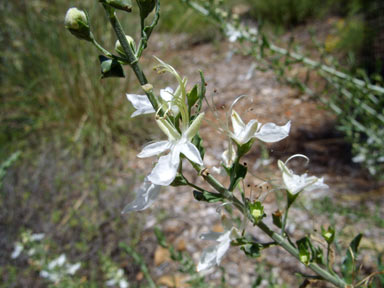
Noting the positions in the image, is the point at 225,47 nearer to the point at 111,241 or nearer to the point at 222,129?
the point at 111,241

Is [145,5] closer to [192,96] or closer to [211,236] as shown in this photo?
[192,96]

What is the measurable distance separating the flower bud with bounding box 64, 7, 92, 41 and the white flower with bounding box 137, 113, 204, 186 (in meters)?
0.19

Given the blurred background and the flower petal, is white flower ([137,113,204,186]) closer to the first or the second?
the flower petal

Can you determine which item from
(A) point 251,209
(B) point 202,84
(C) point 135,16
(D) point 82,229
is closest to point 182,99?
(B) point 202,84

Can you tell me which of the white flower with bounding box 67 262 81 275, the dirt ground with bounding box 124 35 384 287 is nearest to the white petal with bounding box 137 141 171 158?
the dirt ground with bounding box 124 35 384 287

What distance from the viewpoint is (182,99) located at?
1.81 ft

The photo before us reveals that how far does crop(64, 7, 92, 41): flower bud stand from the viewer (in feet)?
1.69

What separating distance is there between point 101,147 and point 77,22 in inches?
96.5

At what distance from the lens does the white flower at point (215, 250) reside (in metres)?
0.58

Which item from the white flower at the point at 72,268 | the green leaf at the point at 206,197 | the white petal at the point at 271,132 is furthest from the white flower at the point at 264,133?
the white flower at the point at 72,268

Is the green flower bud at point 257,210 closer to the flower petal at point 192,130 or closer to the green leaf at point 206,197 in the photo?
the green leaf at point 206,197

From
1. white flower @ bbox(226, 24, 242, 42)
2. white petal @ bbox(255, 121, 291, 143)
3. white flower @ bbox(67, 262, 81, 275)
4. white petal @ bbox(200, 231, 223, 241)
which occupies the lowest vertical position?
white flower @ bbox(67, 262, 81, 275)

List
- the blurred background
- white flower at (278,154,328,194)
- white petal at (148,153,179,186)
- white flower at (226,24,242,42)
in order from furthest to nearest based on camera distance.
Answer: the blurred background
white flower at (226,24,242,42)
white flower at (278,154,328,194)
white petal at (148,153,179,186)

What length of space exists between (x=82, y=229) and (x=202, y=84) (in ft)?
6.06
